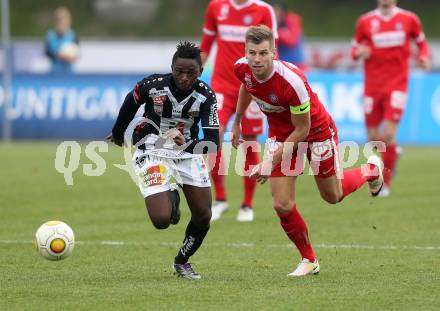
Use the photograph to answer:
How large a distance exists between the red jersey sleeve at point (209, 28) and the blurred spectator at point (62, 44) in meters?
8.38

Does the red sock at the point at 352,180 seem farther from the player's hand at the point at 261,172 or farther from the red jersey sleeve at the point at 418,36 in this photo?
the red jersey sleeve at the point at 418,36

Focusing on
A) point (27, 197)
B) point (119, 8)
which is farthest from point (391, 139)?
point (119, 8)

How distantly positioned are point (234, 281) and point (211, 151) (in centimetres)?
98

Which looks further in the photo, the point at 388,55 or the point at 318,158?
the point at 388,55

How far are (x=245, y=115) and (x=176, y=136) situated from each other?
402 centimetres

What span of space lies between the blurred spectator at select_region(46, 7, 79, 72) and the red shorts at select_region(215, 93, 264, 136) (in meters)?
8.85

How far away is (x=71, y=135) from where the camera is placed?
20578 mm

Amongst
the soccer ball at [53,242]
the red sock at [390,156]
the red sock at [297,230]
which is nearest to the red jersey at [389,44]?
the red sock at [390,156]

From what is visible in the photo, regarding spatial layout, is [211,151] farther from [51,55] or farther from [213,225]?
[51,55]

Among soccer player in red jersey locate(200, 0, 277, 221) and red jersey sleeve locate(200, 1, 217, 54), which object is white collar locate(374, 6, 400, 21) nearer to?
soccer player in red jersey locate(200, 0, 277, 221)

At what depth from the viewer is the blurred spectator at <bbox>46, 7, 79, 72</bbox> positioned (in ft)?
65.5

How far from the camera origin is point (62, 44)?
20266 mm

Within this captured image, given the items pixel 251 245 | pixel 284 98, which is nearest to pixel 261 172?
pixel 284 98

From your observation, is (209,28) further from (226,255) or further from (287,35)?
(287,35)
